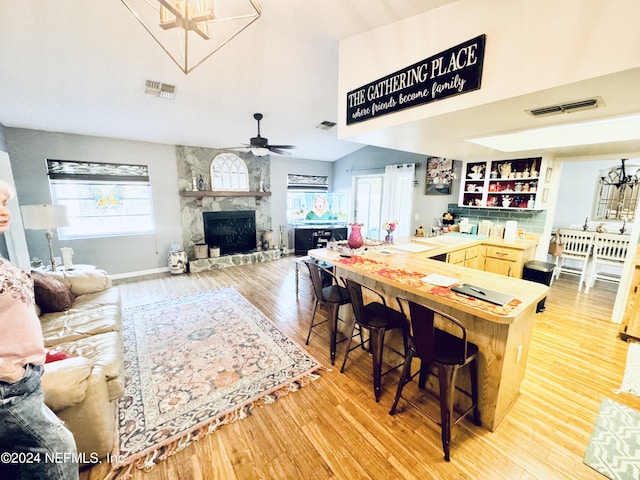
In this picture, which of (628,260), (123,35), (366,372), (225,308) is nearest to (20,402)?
(366,372)

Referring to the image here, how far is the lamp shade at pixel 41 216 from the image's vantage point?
9.08 ft

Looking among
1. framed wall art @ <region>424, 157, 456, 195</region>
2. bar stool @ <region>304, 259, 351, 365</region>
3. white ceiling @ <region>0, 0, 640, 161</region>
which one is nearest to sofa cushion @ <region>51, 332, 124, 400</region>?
bar stool @ <region>304, 259, 351, 365</region>

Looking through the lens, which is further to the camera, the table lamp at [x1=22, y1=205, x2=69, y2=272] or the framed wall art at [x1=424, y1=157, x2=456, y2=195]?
the framed wall art at [x1=424, y1=157, x2=456, y2=195]

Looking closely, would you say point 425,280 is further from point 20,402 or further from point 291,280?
point 291,280

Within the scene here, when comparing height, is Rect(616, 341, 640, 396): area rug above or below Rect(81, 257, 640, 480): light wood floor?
above

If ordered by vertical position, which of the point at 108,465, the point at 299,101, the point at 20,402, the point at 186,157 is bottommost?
the point at 108,465

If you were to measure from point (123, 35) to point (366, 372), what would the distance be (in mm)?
3732

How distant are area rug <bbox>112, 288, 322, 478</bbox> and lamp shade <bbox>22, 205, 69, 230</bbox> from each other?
136cm

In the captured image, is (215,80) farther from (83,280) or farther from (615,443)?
(615,443)

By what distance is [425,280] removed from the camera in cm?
198

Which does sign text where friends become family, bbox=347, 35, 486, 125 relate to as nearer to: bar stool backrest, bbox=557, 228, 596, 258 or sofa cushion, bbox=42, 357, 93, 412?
sofa cushion, bbox=42, 357, 93, 412

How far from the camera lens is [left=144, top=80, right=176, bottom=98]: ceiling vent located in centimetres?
296

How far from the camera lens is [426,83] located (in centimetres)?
176

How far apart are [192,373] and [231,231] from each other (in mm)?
3996
